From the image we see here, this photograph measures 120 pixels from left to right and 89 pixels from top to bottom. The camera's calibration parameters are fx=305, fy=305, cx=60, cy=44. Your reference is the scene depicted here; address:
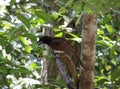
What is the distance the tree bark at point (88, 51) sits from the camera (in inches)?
40.3

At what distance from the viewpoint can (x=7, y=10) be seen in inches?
49.3

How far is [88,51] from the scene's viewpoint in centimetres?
104

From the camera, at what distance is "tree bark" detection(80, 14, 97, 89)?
102cm

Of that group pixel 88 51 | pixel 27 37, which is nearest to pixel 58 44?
pixel 88 51

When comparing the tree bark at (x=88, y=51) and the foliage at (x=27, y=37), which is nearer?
the tree bark at (x=88, y=51)

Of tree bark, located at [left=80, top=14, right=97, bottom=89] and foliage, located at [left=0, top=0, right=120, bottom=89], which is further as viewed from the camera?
foliage, located at [left=0, top=0, right=120, bottom=89]

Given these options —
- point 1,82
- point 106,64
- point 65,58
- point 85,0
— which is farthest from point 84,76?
point 106,64

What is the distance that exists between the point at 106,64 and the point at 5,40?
0.69m

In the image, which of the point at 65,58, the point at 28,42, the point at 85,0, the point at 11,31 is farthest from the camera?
the point at 28,42

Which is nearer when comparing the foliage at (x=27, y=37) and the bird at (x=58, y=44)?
the bird at (x=58, y=44)

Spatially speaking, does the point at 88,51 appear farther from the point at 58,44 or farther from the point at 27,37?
the point at 27,37

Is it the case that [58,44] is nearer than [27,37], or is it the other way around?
[58,44]

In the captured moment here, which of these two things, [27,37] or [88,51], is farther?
[27,37]

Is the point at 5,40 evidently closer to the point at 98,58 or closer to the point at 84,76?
the point at 84,76
